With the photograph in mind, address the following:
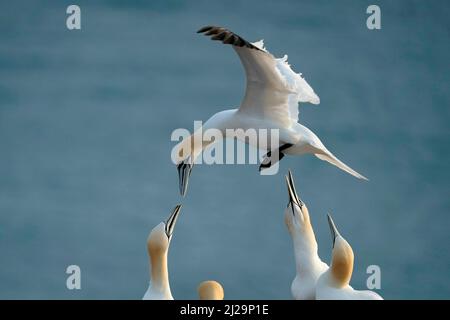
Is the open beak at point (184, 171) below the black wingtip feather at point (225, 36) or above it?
below

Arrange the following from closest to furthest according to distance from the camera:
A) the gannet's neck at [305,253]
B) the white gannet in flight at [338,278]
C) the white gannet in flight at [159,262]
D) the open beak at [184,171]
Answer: the white gannet in flight at [338,278], the white gannet in flight at [159,262], the gannet's neck at [305,253], the open beak at [184,171]

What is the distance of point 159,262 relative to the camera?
13.8 meters

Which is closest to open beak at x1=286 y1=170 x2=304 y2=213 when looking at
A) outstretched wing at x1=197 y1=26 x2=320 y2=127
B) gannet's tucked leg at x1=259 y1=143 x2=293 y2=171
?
gannet's tucked leg at x1=259 y1=143 x2=293 y2=171

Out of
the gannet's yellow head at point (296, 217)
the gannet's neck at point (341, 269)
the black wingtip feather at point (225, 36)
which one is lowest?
the gannet's neck at point (341, 269)

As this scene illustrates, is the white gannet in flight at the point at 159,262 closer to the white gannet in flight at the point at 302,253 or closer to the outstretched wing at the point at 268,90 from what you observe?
Answer: the white gannet in flight at the point at 302,253

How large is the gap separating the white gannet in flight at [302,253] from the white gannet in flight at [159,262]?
93 cm

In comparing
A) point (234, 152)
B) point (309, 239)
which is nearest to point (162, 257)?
point (309, 239)

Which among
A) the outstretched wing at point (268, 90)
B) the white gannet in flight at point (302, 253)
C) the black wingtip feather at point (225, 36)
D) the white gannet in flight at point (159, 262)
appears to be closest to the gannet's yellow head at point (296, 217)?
the white gannet in flight at point (302, 253)

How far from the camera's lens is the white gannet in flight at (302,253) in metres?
13.9

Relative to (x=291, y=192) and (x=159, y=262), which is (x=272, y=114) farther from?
→ (x=159, y=262)
